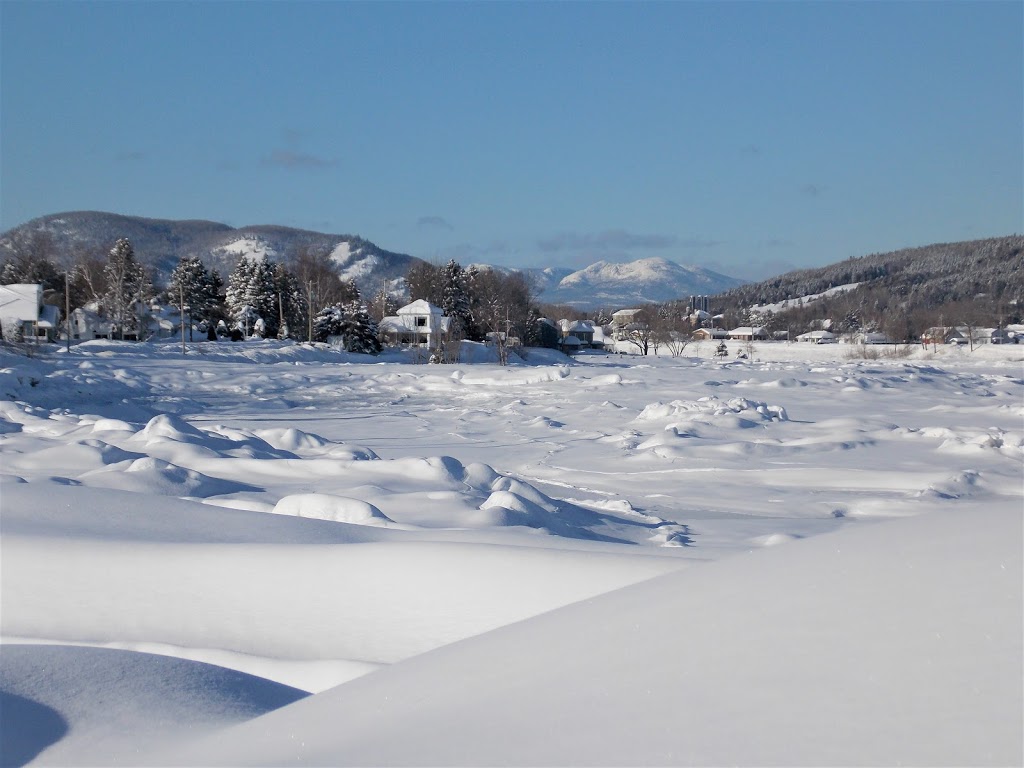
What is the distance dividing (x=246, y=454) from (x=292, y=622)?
4.87 metres

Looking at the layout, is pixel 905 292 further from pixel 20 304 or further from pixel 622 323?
pixel 20 304

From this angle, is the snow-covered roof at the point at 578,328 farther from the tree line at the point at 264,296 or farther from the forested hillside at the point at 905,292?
the forested hillside at the point at 905,292

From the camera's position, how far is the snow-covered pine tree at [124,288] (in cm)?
4478

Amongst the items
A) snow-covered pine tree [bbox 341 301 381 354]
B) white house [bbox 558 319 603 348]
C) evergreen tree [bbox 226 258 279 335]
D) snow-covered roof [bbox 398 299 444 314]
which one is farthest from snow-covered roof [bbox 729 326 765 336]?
snow-covered pine tree [bbox 341 301 381 354]

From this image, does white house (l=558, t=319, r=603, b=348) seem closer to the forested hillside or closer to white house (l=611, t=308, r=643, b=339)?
white house (l=611, t=308, r=643, b=339)

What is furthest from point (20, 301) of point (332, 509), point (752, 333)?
point (752, 333)

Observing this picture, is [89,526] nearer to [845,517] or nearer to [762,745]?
[762,745]

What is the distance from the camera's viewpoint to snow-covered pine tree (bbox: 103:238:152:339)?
44781mm

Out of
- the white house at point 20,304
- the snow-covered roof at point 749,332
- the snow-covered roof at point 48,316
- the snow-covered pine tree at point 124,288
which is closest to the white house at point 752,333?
the snow-covered roof at point 749,332

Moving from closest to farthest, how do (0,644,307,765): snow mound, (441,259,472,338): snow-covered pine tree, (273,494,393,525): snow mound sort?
(0,644,307,765): snow mound < (273,494,393,525): snow mound < (441,259,472,338): snow-covered pine tree

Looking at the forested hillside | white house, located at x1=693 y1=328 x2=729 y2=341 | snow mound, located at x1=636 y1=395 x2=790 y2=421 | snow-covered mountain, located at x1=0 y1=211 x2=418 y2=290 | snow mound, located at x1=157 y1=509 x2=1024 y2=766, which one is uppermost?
snow-covered mountain, located at x1=0 y1=211 x2=418 y2=290

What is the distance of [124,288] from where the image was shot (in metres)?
45.8

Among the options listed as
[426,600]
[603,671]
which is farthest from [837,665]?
[426,600]

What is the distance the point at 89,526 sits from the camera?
3.81 meters
